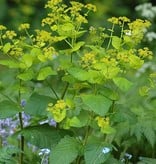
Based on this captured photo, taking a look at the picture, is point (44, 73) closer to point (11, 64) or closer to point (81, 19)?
point (11, 64)

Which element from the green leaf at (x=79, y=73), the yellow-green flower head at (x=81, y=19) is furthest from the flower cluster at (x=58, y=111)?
the yellow-green flower head at (x=81, y=19)

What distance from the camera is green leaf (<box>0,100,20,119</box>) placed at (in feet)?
8.48

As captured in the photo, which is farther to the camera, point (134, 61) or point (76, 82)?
point (76, 82)

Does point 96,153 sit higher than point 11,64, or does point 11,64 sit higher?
point 11,64

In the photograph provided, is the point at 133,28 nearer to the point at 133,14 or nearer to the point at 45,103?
the point at 45,103

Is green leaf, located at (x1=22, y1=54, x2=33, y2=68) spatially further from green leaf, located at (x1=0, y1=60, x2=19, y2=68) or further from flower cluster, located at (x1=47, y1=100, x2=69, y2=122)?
flower cluster, located at (x1=47, y1=100, x2=69, y2=122)

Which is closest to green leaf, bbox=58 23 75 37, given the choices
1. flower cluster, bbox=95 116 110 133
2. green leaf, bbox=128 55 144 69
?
green leaf, bbox=128 55 144 69

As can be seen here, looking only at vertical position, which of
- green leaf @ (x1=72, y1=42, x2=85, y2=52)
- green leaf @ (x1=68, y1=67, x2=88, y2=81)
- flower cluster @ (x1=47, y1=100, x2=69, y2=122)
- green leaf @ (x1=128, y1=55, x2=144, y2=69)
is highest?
green leaf @ (x1=72, y1=42, x2=85, y2=52)

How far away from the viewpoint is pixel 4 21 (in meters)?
7.76

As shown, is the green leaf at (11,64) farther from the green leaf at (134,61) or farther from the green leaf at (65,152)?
the green leaf at (134,61)

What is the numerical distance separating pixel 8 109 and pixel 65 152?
318mm

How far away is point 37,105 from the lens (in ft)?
8.63

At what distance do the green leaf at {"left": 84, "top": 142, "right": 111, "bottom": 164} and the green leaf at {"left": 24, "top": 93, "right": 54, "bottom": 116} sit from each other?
0.25m

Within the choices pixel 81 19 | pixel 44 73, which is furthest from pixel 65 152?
pixel 81 19
